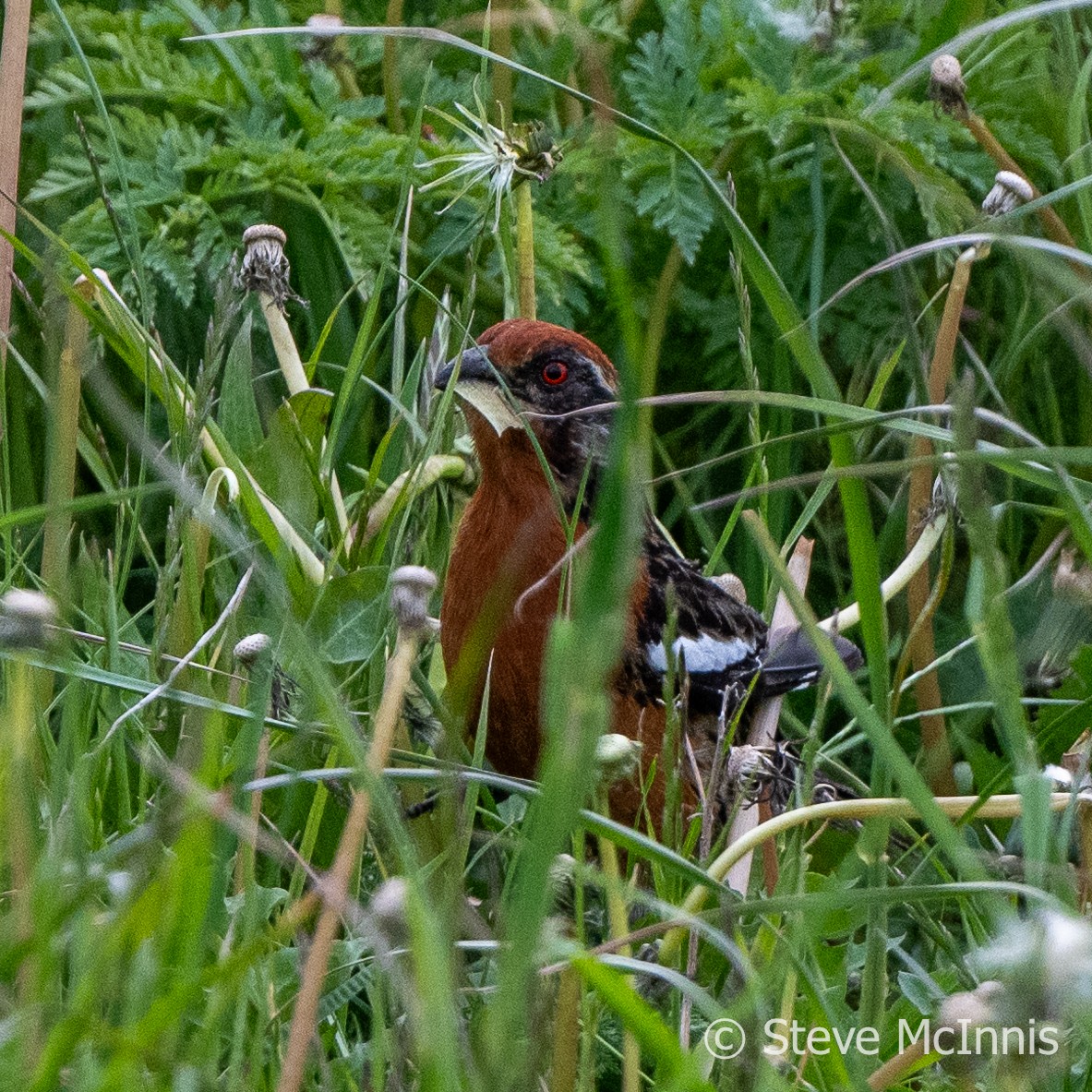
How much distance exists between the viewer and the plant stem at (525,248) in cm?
258

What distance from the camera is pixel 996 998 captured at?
108 centimetres

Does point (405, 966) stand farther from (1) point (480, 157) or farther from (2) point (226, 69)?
(2) point (226, 69)

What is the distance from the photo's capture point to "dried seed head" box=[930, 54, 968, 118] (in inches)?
78.3

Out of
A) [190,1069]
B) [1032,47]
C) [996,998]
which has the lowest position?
[190,1069]

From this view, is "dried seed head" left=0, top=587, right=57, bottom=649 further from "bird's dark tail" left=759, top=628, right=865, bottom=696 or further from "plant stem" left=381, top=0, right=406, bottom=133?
"plant stem" left=381, top=0, right=406, bottom=133

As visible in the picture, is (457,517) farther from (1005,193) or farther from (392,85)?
(1005,193)

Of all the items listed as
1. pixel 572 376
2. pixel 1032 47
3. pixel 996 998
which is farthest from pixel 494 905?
pixel 1032 47

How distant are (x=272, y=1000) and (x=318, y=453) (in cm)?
124

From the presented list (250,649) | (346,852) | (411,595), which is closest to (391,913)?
(346,852)

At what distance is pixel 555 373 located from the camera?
9.32 ft

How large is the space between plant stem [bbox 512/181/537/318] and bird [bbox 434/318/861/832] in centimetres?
4

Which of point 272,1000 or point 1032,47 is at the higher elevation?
point 1032,47

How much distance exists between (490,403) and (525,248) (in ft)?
0.90

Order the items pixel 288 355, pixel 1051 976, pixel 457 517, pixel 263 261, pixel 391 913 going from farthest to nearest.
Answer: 1. pixel 457 517
2. pixel 288 355
3. pixel 263 261
4. pixel 391 913
5. pixel 1051 976
